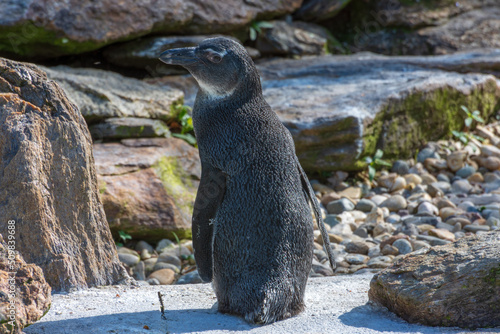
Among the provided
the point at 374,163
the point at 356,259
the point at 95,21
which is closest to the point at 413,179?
the point at 374,163

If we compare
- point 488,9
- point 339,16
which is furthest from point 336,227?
point 488,9

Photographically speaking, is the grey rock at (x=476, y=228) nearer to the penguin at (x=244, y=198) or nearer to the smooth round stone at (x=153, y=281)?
the penguin at (x=244, y=198)

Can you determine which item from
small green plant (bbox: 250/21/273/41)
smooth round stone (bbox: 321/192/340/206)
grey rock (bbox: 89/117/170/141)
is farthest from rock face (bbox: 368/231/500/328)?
small green plant (bbox: 250/21/273/41)

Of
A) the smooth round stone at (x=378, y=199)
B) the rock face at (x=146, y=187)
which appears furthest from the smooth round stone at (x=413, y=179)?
the rock face at (x=146, y=187)

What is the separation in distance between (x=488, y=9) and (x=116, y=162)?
7925 mm

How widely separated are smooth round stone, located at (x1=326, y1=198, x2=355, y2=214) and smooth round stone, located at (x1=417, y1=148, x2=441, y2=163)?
1.51 metres

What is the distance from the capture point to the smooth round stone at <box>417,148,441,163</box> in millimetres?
6688

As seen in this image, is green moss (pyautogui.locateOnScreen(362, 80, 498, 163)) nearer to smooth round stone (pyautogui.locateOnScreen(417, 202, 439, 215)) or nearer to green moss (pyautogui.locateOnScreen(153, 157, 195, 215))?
smooth round stone (pyautogui.locateOnScreen(417, 202, 439, 215))

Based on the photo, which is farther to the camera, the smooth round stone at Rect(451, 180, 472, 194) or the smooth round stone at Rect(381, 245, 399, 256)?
the smooth round stone at Rect(451, 180, 472, 194)

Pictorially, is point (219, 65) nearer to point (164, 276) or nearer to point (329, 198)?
point (164, 276)

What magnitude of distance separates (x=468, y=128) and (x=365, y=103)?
1.86 m

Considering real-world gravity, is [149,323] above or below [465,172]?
below

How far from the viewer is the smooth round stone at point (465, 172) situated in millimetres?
6328

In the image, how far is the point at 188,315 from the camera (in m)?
2.96
